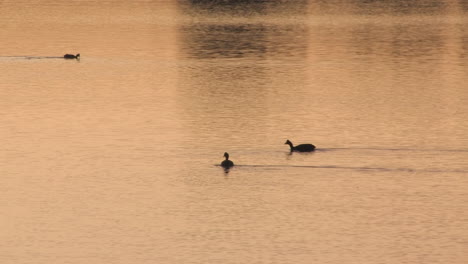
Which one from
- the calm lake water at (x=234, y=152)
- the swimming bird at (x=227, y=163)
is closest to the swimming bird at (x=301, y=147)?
the calm lake water at (x=234, y=152)

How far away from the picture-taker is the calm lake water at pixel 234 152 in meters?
33.7

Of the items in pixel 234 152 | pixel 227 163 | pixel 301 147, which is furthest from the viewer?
pixel 234 152

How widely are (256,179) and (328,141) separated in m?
6.61

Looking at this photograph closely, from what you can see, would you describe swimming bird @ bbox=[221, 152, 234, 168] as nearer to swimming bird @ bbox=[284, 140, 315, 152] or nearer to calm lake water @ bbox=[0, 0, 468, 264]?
calm lake water @ bbox=[0, 0, 468, 264]

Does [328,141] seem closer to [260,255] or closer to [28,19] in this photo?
[260,255]

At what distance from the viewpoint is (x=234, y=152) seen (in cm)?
4481

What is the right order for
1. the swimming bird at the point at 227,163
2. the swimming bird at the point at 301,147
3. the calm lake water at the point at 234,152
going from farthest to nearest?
the swimming bird at the point at 301,147 → the swimming bird at the point at 227,163 → the calm lake water at the point at 234,152

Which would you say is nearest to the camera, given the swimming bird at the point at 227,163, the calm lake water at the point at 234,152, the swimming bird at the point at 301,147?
the calm lake water at the point at 234,152

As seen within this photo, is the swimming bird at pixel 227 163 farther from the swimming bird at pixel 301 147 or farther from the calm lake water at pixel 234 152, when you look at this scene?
the swimming bird at pixel 301 147

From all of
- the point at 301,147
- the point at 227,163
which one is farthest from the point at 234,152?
the point at 227,163

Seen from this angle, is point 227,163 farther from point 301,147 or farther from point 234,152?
point 301,147

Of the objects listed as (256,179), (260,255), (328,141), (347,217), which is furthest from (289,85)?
(260,255)

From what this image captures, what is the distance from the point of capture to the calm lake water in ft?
111

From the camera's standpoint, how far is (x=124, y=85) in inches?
2484
